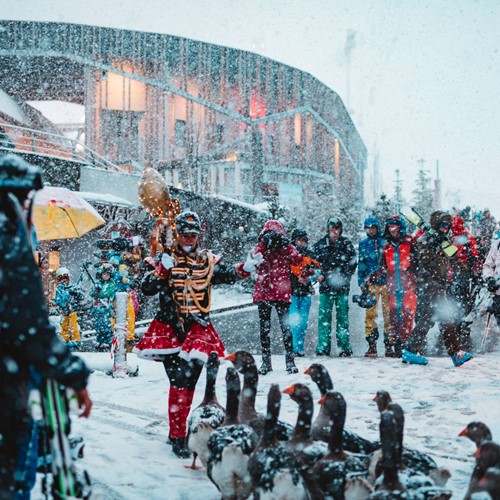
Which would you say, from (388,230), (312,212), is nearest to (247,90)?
(312,212)

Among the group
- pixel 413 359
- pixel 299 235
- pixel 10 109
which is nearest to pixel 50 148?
pixel 10 109

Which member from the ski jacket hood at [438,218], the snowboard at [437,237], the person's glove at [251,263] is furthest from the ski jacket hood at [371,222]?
the person's glove at [251,263]

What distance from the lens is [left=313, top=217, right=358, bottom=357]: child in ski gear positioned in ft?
29.0

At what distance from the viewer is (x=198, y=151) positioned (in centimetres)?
3584

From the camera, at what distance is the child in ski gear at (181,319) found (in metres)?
4.64

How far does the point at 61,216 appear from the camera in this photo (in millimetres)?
7578

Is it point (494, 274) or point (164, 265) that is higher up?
point (164, 265)

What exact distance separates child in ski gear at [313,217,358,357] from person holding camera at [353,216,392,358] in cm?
20

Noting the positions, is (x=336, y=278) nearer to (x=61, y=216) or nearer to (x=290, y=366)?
(x=290, y=366)

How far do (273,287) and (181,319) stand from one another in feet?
9.72

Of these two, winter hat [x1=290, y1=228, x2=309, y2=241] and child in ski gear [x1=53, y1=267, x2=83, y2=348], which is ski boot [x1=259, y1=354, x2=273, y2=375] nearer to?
winter hat [x1=290, y1=228, x2=309, y2=241]

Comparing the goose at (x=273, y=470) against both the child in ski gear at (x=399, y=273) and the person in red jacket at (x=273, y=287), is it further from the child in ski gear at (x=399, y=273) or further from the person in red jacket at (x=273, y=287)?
the child in ski gear at (x=399, y=273)

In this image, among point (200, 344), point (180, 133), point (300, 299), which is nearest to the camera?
point (200, 344)

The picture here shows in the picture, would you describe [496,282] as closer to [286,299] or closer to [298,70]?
[286,299]
